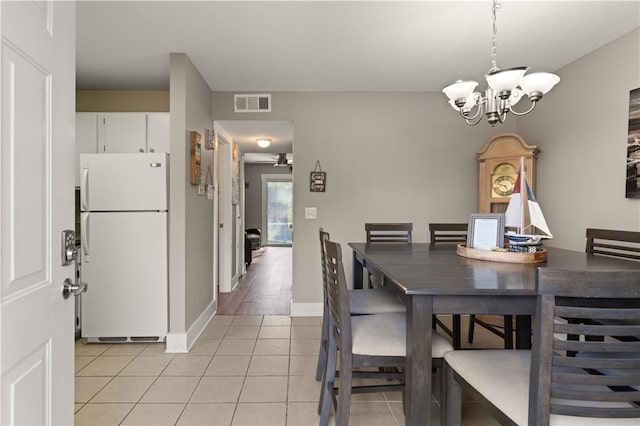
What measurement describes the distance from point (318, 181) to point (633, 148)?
8.67 ft

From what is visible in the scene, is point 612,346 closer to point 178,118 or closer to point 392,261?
point 392,261

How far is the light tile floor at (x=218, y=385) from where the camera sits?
6.41 feet

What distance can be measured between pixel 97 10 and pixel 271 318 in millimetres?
3003

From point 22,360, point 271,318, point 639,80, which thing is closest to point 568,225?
point 639,80

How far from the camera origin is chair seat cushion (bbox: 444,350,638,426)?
1.01m

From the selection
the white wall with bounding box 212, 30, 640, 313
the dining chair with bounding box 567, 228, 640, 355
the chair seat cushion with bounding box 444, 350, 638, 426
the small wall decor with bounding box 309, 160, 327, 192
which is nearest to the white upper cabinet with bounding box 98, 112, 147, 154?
the white wall with bounding box 212, 30, 640, 313

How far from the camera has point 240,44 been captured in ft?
8.95

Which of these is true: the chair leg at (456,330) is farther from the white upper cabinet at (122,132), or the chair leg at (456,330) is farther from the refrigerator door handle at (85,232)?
the white upper cabinet at (122,132)

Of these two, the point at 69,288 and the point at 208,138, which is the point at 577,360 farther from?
the point at 208,138

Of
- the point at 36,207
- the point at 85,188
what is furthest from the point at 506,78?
the point at 85,188

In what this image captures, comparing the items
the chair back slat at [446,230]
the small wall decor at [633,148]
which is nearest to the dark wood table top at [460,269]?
the chair back slat at [446,230]

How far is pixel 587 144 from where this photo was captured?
2.91 m

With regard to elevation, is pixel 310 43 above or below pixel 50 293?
above

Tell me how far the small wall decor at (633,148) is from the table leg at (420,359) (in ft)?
7.35
